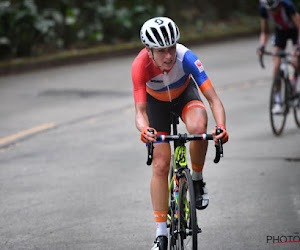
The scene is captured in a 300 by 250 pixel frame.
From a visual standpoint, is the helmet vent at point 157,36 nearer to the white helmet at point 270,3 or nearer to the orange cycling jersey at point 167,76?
the orange cycling jersey at point 167,76

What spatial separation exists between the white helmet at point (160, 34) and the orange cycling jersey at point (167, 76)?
1.03 ft

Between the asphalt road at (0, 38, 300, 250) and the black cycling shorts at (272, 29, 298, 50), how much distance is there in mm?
1199

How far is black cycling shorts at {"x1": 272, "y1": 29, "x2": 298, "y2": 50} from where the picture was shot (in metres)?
10.4

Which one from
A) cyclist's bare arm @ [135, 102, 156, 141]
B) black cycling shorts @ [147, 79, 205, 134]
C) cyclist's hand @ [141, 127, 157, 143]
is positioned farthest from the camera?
black cycling shorts @ [147, 79, 205, 134]

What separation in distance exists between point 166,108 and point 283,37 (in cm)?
505

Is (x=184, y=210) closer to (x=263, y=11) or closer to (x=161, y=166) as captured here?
(x=161, y=166)

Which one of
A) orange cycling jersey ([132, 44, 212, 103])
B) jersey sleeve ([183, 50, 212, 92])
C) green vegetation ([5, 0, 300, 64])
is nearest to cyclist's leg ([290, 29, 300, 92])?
orange cycling jersey ([132, 44, 212, 103])

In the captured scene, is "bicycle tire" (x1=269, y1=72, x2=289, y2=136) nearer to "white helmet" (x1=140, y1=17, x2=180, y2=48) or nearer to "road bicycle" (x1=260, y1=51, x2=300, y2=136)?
"road bicycle" (x1=260, y1=51, x2=300, y2=136)

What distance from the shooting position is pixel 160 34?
5.20m

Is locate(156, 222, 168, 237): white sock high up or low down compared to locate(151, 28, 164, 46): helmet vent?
down

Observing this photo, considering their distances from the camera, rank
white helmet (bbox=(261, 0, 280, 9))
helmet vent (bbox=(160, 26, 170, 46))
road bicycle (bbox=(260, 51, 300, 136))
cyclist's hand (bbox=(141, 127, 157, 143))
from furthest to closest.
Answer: road bicycle (bbox=(260, 51, 300, 136)) < white helmet (bbox=(261, 0, 280, 9)) < helmet vent (bbox=(160, 26, 170, 46)) < cyclist's hand (bbox=(141, 127, 157, 143))

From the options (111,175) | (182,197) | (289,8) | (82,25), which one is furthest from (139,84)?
(82,25)

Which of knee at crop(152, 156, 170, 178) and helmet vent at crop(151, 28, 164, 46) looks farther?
knee at crop(152, 156, 170, 178)

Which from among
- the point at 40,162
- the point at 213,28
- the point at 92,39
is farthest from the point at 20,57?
the point at 40,162
